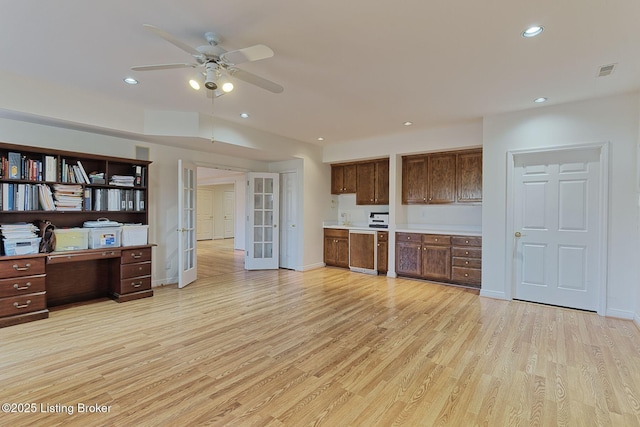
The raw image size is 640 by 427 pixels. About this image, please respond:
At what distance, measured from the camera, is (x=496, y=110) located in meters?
4.14

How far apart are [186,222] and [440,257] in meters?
4.23

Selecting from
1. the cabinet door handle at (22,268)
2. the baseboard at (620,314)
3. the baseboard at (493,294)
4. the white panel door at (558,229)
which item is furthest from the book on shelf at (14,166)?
the baseboard at (620,314)

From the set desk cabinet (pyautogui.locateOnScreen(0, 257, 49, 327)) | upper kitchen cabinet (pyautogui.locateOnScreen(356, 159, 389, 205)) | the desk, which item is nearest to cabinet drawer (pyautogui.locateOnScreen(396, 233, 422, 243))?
upper kitchen cabinet (pyautogui.locateOnScreen(356, 159, 389, 205))

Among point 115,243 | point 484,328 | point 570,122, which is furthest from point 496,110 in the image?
point 115,243

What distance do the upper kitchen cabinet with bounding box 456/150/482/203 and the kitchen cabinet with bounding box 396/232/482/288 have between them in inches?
29.4

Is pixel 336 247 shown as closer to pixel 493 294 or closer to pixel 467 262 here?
pixel 467 262

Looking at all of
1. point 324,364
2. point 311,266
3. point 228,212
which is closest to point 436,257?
point 311,266

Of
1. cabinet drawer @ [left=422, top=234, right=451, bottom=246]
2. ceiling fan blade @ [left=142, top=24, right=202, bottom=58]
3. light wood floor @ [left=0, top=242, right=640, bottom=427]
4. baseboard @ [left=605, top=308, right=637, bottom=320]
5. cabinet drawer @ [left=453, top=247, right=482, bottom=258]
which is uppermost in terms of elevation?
ceiling fan blade @ [left=142, top=24, right=202, bottom=58]

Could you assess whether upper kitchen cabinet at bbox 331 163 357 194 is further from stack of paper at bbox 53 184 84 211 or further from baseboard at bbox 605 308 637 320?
stack of paper at bbox 53 184 84 211

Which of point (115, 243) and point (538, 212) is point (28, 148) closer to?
point (115, 243)

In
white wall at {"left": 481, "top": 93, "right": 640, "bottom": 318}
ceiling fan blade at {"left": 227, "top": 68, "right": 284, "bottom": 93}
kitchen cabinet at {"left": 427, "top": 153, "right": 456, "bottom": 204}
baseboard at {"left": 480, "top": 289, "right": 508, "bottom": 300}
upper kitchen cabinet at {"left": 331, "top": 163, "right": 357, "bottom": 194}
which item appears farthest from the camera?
upper kitchen cabinet at {"left": 331, "top": 163, "right": 357, "bottom": 194}

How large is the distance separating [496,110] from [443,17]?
2457 millimetres

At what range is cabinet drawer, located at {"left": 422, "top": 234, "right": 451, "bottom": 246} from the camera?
16.8 ft

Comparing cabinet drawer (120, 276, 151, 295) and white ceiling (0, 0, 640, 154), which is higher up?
white ceiling (0, 0, 640, 154)
